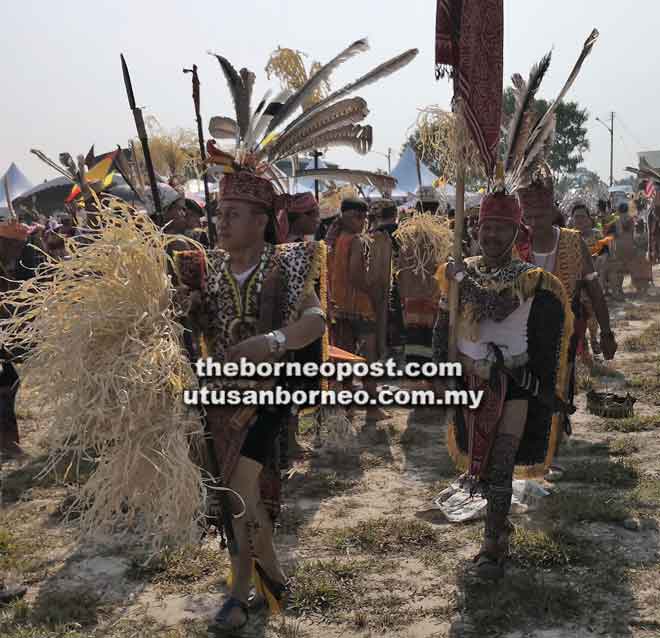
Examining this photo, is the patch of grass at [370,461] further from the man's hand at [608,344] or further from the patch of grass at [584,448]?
the man's hand at [608,344]

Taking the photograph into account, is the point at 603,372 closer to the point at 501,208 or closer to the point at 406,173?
the point at 501,208

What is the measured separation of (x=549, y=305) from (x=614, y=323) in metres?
9.20

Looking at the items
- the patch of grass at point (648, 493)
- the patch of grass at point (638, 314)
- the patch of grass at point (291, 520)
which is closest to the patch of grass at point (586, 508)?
the patch of grass at point (648, 493)

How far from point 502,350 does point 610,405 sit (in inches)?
129

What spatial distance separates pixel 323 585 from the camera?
3.89 m

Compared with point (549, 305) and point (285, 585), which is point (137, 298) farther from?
point (549, 305)

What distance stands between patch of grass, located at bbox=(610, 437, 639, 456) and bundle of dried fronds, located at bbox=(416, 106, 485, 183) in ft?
8.78

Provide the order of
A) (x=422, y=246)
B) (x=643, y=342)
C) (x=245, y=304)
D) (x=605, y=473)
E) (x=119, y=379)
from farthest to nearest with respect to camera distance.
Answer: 1. (x=643, y=342)
2. (x=422, y=246)
3. (x=605, y=473)
4. (x=245, y=304)
5. (x=119, y=379)

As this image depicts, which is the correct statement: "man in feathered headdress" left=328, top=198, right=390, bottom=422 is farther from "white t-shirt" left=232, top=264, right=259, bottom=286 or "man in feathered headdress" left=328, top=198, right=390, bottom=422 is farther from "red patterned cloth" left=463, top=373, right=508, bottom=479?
"white t-shirt" left=232, top=264, right=259, bottom=286

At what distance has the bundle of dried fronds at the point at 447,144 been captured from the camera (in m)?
4.24

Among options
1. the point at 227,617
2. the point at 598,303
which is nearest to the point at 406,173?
the point at 598,303

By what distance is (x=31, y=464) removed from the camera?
6293 mm

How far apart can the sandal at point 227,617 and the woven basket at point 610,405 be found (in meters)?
4.41

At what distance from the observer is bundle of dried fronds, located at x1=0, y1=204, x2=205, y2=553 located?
3.09 meters
